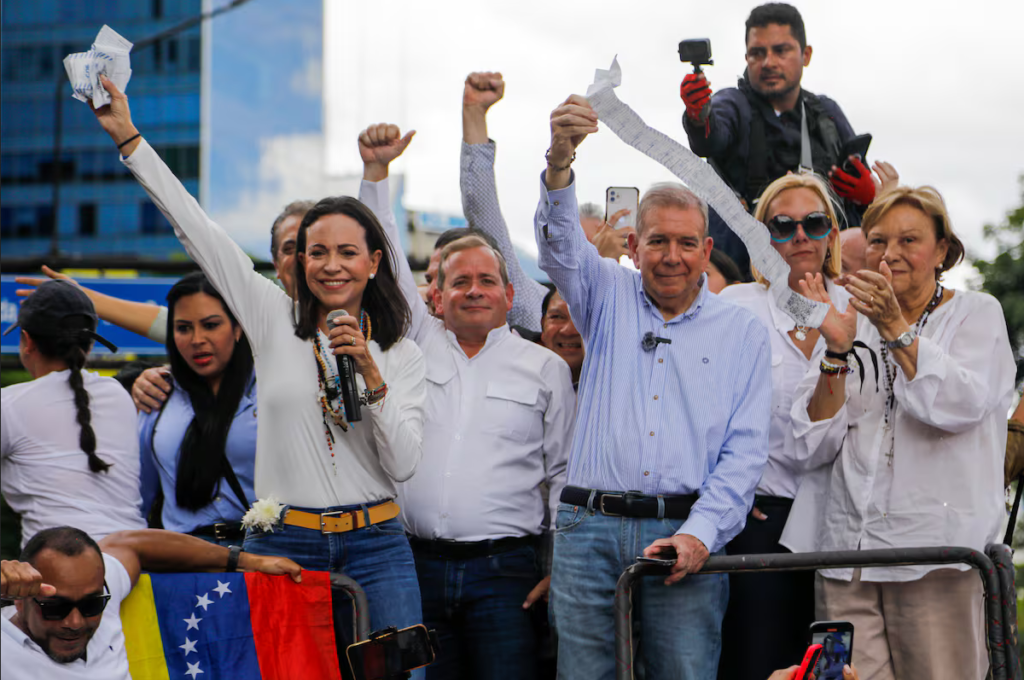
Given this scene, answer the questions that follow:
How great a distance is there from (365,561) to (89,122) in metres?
55.1

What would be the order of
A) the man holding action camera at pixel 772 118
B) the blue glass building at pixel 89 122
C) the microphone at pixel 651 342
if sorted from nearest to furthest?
the microphone at pixel 651 342 → the man holding action camera at pixel 772 118 → the blue glass building at pixel 89 122

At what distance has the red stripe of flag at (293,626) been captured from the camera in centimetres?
409

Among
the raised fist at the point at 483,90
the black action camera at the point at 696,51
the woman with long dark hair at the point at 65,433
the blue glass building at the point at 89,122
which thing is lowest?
the woman with long dark hair at the point at 65,433

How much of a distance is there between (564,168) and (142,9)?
2269 inches

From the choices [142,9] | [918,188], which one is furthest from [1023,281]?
[142,9]

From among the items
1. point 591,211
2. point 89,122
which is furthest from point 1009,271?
point 89,122

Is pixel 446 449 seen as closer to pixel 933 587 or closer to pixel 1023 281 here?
pixel 933 587

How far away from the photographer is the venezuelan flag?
4.08m

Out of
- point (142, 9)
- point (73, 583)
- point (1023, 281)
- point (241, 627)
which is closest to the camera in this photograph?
point (73, 583)

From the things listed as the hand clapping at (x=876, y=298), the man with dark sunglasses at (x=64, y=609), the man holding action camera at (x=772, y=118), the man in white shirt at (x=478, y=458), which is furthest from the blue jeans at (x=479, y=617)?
the man holding action camera at (x=772, y=118)

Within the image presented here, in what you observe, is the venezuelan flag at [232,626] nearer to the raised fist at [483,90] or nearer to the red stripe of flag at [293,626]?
the red stripe of flag at [293,626]

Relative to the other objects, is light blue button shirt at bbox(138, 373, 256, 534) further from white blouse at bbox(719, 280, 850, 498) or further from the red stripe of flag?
white blouse at bbox(719, 280, 850, 498)

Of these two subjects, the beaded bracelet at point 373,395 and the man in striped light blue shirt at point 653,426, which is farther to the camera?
the man in striped light blue shirt at point 653,426

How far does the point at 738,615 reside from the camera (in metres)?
4.53
